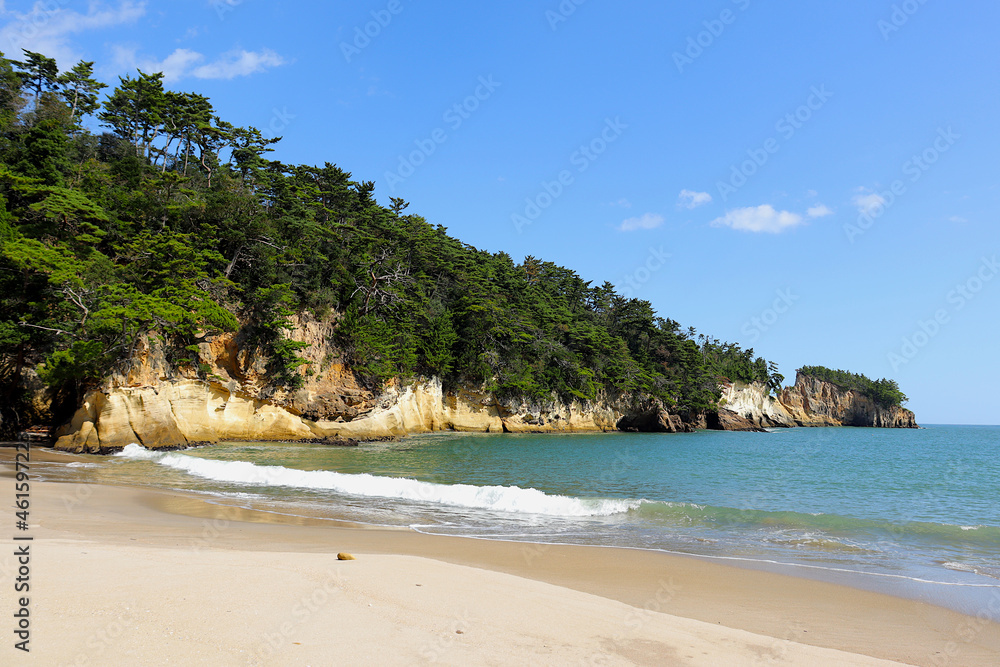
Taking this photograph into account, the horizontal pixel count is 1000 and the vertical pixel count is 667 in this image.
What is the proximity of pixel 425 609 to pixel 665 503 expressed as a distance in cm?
991

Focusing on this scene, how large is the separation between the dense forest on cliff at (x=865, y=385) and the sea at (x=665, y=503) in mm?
85246

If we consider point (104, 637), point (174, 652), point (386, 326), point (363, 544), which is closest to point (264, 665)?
point (174, 652)

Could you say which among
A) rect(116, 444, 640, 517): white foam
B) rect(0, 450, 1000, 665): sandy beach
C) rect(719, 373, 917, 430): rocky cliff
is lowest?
rect(116, 444, 640, 517): white foam

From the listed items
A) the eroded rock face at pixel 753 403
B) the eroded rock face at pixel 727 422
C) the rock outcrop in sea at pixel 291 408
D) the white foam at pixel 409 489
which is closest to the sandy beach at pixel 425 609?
the white foam at pixel 409 489

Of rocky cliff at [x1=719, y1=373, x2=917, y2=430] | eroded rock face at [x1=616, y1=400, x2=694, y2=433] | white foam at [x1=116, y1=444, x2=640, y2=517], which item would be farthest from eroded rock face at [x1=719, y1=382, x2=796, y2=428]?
white foam at [x1=116, y1=444, x2=640, y2=517]

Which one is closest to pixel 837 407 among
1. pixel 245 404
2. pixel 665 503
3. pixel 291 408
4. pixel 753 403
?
pixel 753 403

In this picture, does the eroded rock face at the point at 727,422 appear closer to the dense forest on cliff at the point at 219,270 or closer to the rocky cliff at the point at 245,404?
the dense forest on cliff at the point at 219,270

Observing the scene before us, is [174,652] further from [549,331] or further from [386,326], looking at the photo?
[549,331]

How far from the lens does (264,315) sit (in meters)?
30.2

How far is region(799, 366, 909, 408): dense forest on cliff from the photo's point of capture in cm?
9831

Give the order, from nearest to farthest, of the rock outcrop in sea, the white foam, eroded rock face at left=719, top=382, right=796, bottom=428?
the white foam < the rock outcrop in sea < eroded rock face at left=719, top=382, right=796, bottom=428

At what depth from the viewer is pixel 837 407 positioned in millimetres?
99562

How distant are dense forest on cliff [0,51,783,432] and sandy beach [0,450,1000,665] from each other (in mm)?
19673

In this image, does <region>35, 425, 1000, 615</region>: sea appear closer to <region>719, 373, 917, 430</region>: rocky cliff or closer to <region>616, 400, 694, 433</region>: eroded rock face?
<region>616, 400, 694, 433</region>: eroded rock face
